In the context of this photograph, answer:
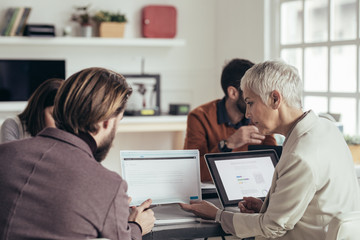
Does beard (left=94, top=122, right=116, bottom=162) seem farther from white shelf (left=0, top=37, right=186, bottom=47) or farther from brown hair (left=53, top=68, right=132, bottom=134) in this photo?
white shelf (left=0, top=37, right=186, bottom=47)

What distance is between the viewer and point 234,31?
5.36m

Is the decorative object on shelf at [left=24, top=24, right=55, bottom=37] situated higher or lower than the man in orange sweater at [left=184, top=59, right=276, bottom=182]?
higher

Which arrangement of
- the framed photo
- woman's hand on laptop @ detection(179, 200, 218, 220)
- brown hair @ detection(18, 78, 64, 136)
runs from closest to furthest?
Result: woman's hand on laptop @ detection(179, 200, 218, 220), brown hair @ detection(18, 78, 64, 136), the framed photo

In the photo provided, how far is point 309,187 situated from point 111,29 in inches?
152

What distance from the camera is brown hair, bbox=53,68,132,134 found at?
150 centimetres

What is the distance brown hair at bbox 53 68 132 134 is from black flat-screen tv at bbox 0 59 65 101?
147 inches

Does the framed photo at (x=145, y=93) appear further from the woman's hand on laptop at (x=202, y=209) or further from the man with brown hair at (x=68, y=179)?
the man with brown hair at (x=68, y=179)

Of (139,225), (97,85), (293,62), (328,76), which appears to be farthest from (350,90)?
(97,85)

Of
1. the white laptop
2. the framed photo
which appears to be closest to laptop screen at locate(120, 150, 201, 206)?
the white laptop

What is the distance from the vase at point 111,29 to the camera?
5.22m

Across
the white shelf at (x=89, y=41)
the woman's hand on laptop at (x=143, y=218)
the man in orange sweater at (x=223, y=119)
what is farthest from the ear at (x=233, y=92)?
the white shelf at (x=89, y=41)

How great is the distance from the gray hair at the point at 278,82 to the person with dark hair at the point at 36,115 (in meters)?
1.07

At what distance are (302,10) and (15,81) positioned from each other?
2737mm

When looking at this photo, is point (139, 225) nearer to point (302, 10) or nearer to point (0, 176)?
point (0, 176)
